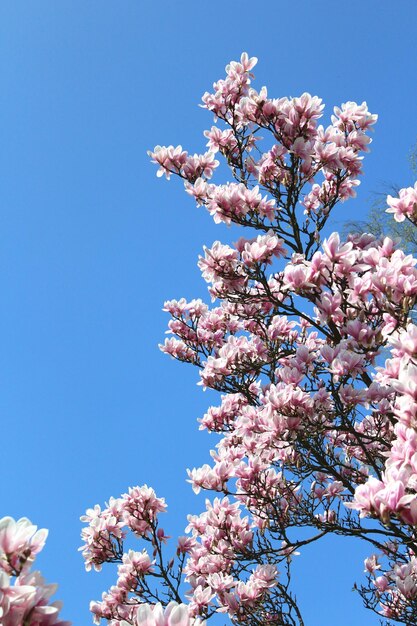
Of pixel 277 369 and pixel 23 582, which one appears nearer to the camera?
pixel 23 582

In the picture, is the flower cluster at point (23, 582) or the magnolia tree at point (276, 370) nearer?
the flower cluster at point (23, 582)

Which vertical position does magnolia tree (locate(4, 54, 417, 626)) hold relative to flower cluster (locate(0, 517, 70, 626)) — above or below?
above

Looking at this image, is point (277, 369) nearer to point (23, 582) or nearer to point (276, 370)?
point (276, 370)

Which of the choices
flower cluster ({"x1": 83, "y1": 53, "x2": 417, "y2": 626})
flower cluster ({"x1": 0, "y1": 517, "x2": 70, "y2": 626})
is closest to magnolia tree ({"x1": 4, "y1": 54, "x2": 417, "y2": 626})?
flower cluster ({"x1": 83, "y1": 53, "x2": 417, "y2": 626})

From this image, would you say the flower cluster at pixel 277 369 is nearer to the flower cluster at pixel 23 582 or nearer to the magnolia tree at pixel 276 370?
the magnolia tree at pixel 276 370

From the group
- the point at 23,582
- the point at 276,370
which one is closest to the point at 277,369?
the point at 276,370

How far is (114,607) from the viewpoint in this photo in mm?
5969

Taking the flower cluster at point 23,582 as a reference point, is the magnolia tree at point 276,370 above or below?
above

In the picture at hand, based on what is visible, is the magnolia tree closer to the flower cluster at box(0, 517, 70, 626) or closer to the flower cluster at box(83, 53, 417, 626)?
the flower cluster at box(83, 53, 417, 626)

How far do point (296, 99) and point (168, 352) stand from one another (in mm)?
3474

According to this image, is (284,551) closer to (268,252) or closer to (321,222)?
(268,252)

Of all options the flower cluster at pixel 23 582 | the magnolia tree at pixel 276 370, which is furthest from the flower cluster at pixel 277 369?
the flower cluster at pixel 23 582

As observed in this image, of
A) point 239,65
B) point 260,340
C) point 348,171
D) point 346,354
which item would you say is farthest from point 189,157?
point 346,354

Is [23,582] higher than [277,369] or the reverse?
the reverse
